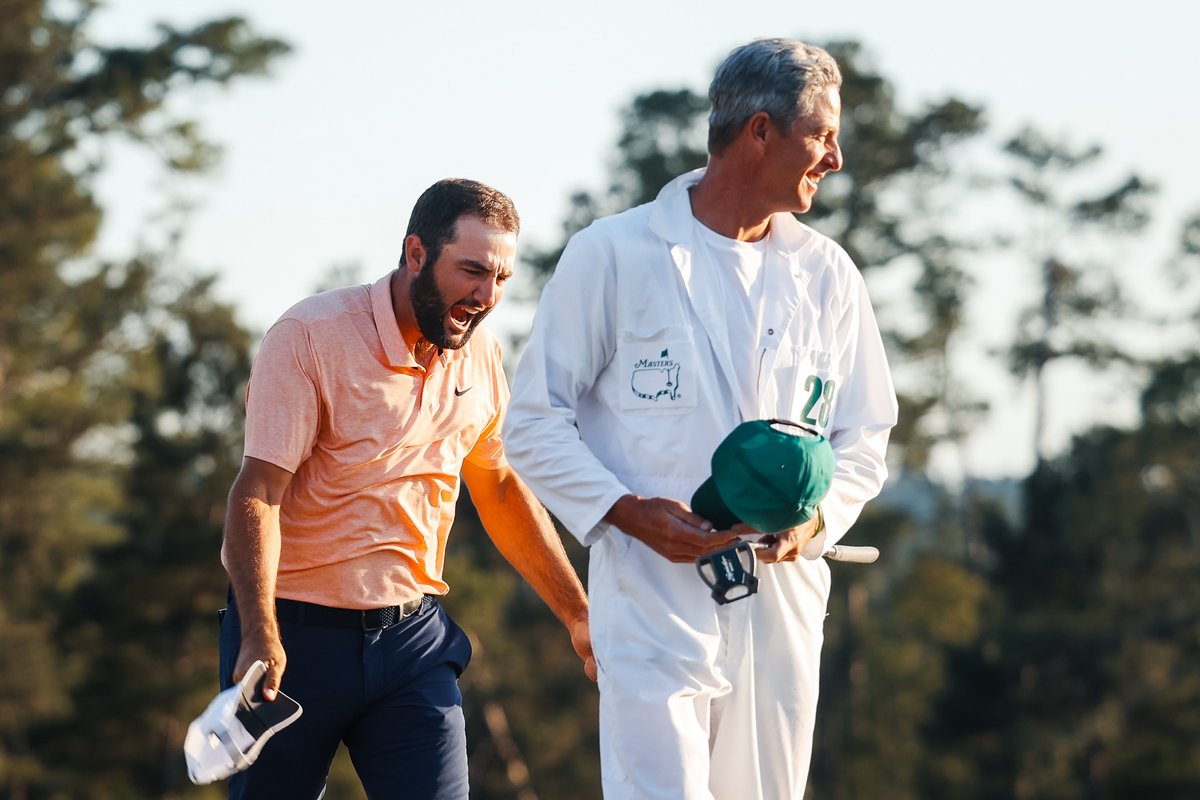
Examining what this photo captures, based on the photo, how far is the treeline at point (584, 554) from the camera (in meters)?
27.9

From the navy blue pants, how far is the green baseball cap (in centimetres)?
119

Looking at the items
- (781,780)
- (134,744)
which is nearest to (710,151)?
(781,780)

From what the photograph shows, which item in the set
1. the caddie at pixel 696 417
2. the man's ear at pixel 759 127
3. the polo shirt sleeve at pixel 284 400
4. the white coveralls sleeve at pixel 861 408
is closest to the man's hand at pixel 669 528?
the caddie at pixel 696 417

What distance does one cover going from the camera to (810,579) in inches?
161

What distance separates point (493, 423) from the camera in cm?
499

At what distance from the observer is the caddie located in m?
3.92

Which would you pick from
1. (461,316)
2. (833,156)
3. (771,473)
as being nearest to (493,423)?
(461,316)

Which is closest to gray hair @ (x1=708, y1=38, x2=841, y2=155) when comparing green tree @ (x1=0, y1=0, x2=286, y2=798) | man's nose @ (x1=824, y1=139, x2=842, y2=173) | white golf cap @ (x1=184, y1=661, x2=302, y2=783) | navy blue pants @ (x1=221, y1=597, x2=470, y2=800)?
man's nose @ (x1=824, y1=139, x2=842, y2=173)

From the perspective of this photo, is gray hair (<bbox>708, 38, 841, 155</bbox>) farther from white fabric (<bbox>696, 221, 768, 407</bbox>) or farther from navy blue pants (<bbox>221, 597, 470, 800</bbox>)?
navy blue pants (<bbox>221, 597, 470, 800</bbox>)

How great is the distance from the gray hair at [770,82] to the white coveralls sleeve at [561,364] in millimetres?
419

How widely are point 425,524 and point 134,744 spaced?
2815 centimetres

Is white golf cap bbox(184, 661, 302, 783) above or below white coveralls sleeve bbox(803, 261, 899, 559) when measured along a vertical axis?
below

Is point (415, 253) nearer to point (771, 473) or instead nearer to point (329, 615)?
point (329, 615)

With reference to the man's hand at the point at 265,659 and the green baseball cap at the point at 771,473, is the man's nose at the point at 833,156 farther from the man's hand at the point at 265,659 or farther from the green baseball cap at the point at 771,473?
the man's hand at the point at 265,659
